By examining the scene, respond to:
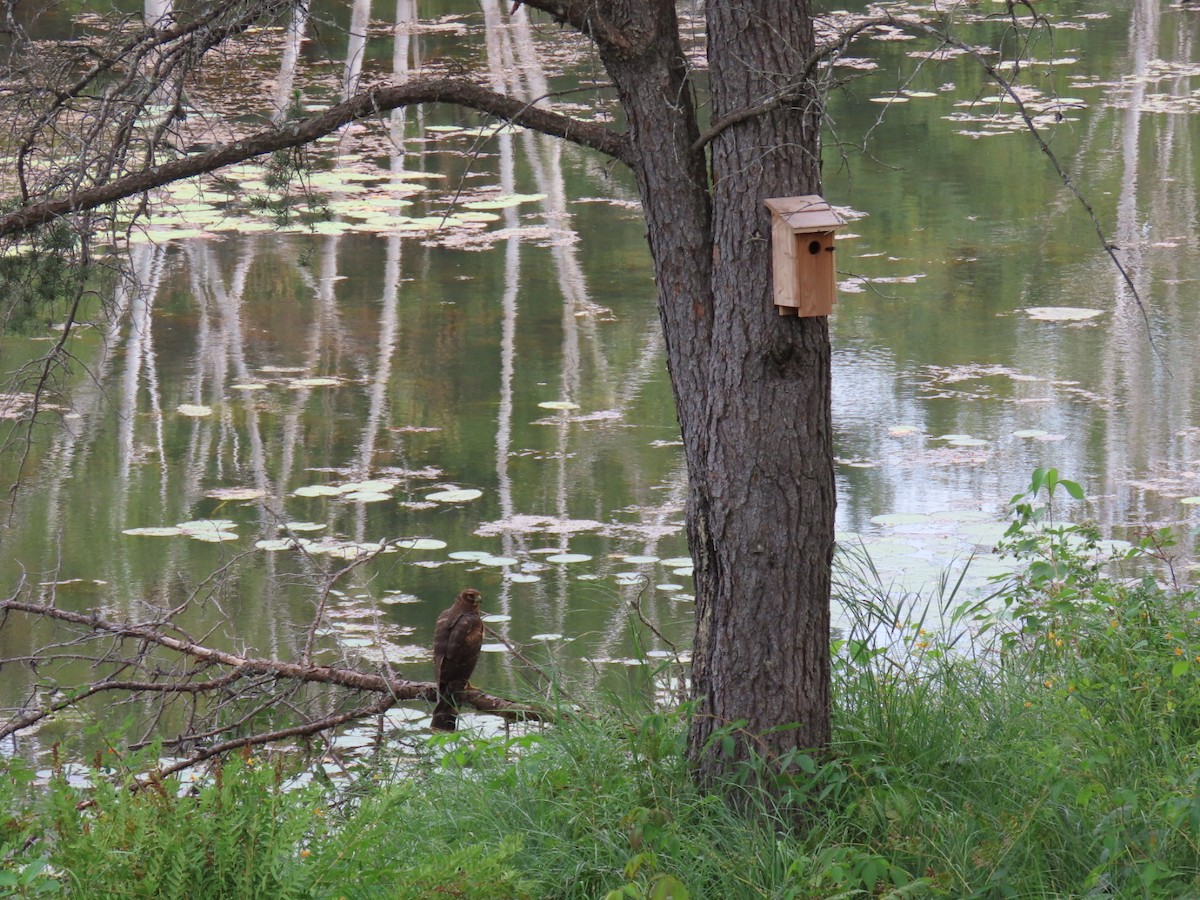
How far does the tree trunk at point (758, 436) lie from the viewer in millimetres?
3209

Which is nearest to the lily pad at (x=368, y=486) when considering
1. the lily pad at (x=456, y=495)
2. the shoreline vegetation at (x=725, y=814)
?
the lily pad at (x=456, y=495)

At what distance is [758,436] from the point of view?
322cm

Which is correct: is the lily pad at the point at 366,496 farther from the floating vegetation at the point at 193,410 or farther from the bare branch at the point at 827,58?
the bare branch at the point at 827,58

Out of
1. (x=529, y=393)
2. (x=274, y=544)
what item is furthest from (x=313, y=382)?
(x=274, y=544)

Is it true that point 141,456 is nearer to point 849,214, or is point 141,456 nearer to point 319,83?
point 849,214

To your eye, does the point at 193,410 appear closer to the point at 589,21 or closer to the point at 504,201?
the point at 504,201

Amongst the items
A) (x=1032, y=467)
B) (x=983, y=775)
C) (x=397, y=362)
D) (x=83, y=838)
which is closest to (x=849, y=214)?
(x=397, y=362)

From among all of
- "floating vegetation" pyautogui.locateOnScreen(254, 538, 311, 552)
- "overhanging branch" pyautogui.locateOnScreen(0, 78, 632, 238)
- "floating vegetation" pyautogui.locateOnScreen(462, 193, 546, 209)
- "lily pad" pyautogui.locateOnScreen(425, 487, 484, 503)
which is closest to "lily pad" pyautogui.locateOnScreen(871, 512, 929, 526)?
"lily pad" pyautogui.locateOnScreen(425, 487, 484, 503)

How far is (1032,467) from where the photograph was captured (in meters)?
6.68

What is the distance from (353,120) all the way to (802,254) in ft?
3.96

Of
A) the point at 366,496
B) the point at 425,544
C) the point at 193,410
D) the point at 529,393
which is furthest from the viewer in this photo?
the point at 529,393

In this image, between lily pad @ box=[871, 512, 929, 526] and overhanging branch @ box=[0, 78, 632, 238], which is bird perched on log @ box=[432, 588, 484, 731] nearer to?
overhanging branch @ box=[0, 78, 632, 238]

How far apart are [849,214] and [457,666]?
811 cm

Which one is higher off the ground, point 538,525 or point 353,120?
point 353,120
